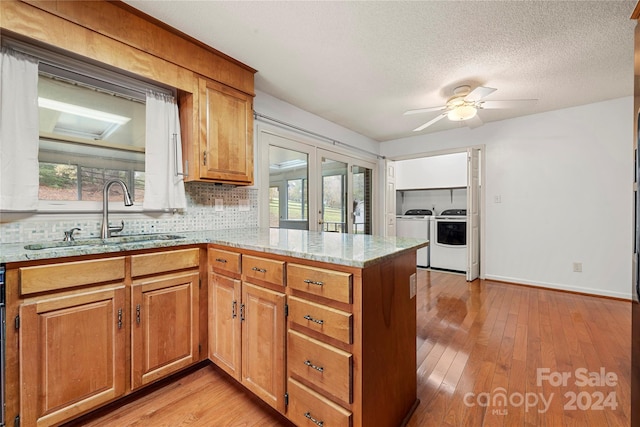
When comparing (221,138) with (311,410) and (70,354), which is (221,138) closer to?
(70,354)

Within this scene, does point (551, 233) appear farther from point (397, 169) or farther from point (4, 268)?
point (4, 268)

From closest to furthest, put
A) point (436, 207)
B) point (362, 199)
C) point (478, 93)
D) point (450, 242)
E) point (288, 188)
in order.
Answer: point (478, 93)
point (288, 188)
point (450, 242)
point (362, 199)
point (436, 207)

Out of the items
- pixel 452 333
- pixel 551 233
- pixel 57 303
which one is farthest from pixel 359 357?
pixel 551 233

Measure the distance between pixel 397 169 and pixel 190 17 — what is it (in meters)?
4.50

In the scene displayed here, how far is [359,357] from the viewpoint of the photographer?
3.49 feet

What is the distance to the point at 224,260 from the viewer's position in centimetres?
170

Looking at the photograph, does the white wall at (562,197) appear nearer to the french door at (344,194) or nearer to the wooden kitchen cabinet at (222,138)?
the french door at (344,194)

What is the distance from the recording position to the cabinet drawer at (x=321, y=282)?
1.09 meters

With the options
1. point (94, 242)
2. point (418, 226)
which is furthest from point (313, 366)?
point (418, 226)

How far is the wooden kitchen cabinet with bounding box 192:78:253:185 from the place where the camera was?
6.90 feet

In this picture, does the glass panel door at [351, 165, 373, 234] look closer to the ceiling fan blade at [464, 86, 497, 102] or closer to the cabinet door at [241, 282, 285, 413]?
the ceiling fan blade at [464, 86, 497, 102]

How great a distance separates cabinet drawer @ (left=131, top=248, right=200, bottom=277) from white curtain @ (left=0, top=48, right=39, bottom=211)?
2.30 feet

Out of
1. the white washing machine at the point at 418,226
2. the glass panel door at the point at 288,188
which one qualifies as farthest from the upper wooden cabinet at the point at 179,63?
the white washing machine at the point at 418,226

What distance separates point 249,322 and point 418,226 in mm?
4161
